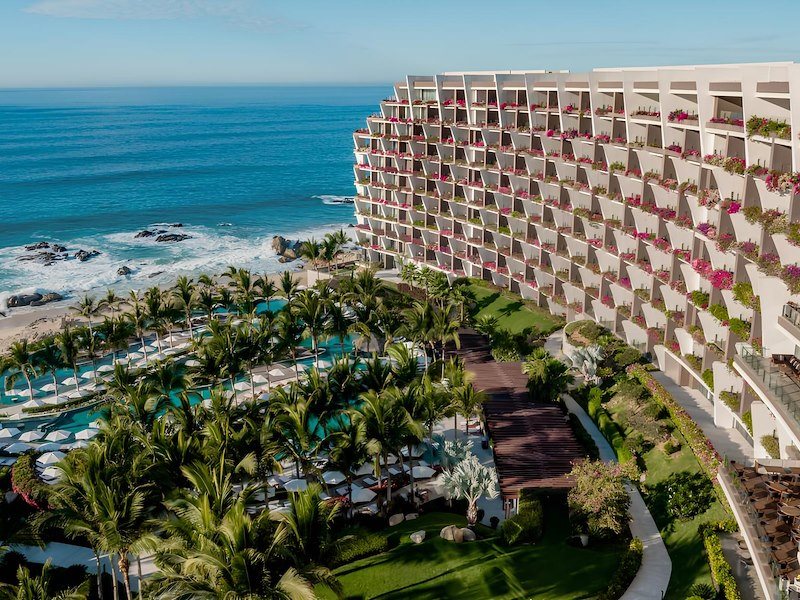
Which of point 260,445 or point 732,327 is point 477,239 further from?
point 260,445

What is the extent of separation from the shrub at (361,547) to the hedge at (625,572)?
12.0m

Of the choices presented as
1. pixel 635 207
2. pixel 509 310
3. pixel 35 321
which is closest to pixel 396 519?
pixel 635 207

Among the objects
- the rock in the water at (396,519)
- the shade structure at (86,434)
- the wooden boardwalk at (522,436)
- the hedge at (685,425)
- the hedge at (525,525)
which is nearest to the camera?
the hedge at (525,525)

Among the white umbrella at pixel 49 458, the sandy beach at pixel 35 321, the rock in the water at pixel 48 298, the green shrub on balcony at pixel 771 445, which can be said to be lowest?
the white umbrella at pixel 49 458

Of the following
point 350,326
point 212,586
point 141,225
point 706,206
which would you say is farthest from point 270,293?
point 141,225

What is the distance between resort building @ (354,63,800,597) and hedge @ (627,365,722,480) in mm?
2540

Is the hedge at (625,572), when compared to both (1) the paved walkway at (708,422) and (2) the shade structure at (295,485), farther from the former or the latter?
(2) the shade structure at (295,485)

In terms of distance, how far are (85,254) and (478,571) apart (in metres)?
107

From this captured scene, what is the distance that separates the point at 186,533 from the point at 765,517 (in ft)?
85.7

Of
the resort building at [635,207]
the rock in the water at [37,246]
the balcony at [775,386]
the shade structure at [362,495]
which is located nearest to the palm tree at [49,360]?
the shade structure at [362,495]

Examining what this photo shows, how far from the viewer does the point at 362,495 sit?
4722 cm

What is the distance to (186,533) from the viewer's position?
3369 cm

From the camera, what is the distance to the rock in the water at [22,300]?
100750 mm

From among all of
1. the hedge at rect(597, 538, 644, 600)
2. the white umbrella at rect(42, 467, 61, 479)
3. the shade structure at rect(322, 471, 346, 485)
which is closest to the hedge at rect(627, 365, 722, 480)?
the hedge at rect(597, 538, 644, 600)
